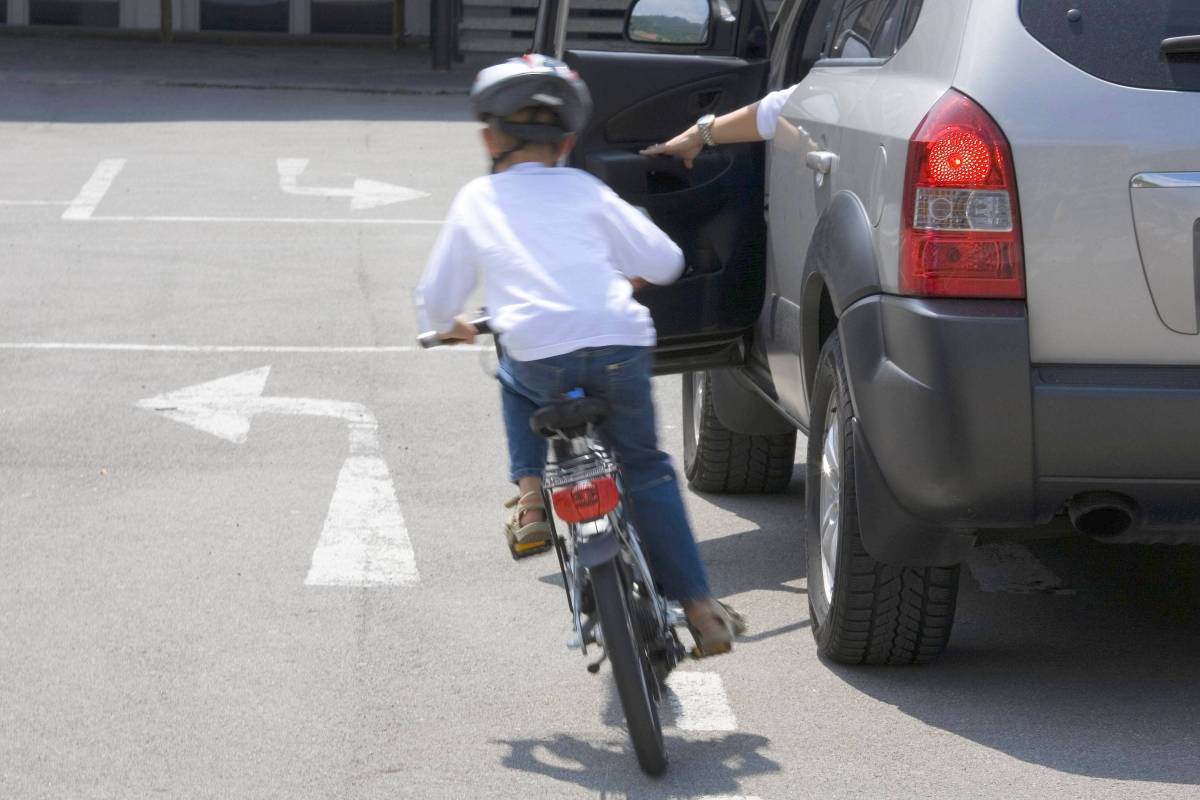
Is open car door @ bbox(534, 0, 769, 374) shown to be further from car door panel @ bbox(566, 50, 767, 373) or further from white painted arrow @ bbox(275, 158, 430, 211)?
white painted arrow @ bbox(275, 158, 430, 211)

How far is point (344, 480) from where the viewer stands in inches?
282

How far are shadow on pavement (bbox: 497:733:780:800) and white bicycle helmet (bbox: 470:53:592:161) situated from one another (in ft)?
4.75

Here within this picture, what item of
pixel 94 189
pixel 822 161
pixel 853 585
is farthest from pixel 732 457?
pixel 94 189

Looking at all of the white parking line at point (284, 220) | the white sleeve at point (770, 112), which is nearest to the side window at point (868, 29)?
the white sleeve at point (770, 112)

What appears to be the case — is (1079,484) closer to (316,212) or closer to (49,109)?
(316,212)

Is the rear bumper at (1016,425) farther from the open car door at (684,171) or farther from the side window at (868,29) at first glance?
the open car door at (684,171)

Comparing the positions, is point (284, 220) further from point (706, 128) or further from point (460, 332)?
point (460, 332)

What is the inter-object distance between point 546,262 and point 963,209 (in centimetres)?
96

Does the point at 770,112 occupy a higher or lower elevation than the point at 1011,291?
higher

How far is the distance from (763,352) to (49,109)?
1546 cm

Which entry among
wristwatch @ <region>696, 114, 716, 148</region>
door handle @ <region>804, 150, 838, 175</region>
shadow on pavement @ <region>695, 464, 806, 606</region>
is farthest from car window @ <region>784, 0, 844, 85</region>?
shadow on pavement @ <region>695, 464, 806, 606</region>

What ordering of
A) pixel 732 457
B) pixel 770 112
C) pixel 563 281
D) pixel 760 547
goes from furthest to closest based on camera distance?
1. pixel 732 457
2. pixel 760 547
3. pixel 770 112
4. pixel 563 281

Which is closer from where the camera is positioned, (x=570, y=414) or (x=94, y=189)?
(x=570, y=414)

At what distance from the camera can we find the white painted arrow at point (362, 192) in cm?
1495
